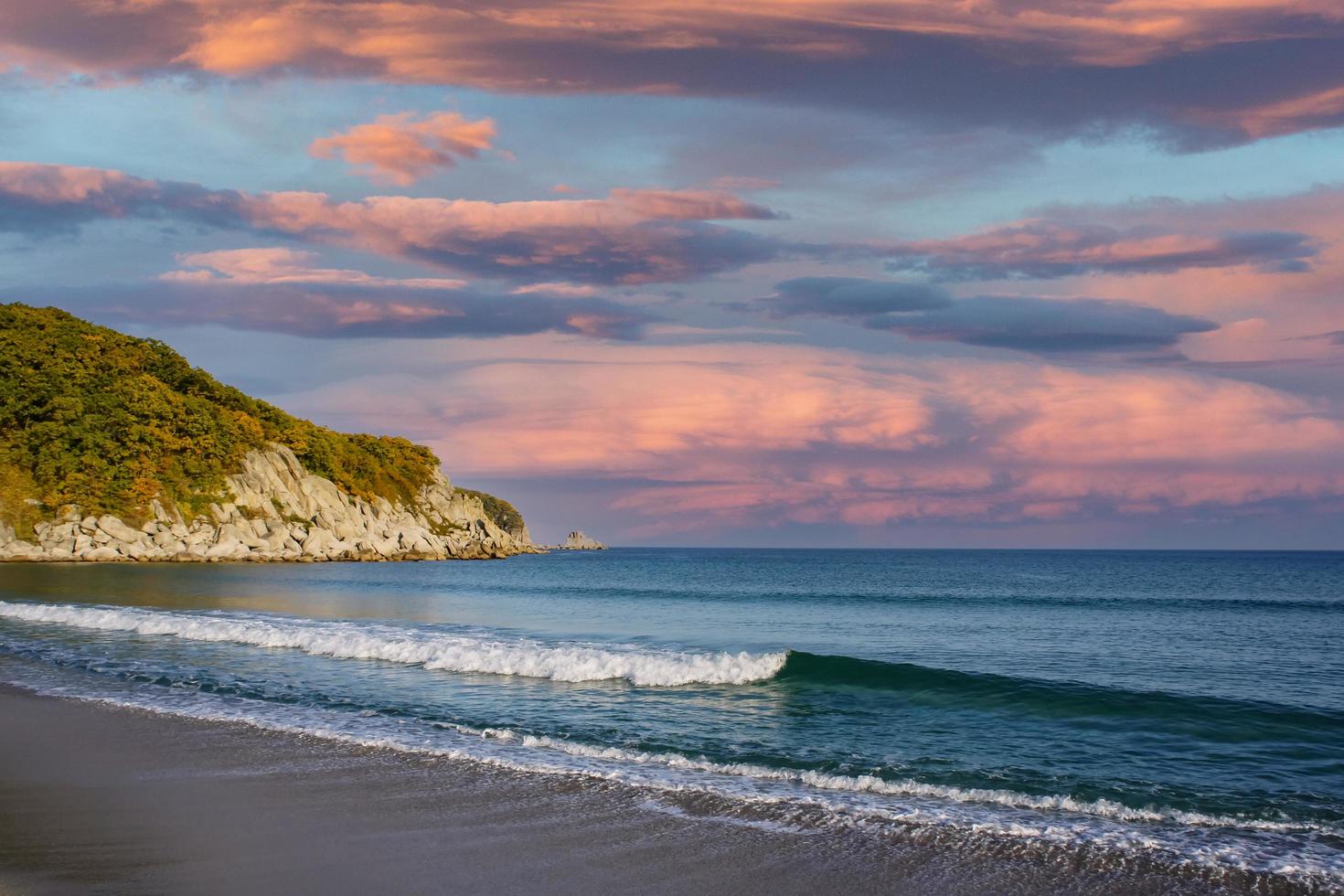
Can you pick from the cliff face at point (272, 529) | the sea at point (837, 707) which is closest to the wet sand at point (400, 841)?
the sea at point (837, 707)

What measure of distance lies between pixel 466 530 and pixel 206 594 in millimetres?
99262

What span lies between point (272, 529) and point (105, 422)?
18120 millimetres

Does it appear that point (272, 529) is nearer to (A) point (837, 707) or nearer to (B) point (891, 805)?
(A) point (837, 707)

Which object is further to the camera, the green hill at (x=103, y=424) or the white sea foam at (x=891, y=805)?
the green hill at (x=103, y=424)

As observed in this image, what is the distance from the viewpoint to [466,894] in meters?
7.34

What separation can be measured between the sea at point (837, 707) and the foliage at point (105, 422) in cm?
4424

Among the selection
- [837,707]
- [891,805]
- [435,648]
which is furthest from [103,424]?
[891,805]

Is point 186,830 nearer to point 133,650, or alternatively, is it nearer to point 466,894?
point 466,894

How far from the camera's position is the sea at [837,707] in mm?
10031

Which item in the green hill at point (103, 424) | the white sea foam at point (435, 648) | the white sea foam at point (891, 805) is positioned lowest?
the white sea foam at point (435, 648)

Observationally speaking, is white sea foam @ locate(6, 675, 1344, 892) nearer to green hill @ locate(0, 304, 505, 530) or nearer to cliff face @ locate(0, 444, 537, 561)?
cliff face @ locate(0, 444, 537, 561)

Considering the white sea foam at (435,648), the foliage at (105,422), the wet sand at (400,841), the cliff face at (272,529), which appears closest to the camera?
the wet sand at (400,841)

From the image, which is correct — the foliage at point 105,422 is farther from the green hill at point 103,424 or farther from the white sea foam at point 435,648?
the white sea foam at point 435,648

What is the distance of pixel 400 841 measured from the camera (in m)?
8.70
